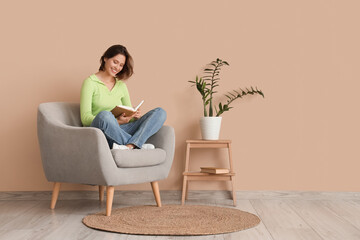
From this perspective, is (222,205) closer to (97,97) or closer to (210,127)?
(210,127)

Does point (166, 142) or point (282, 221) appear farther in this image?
point (166, 142)

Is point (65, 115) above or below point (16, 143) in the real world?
above

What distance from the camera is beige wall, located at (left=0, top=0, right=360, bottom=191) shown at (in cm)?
371

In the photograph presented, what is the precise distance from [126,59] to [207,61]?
684mm

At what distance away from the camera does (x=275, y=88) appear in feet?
12.2

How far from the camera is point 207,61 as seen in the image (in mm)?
3752

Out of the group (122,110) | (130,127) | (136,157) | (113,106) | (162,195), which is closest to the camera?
(136,157)

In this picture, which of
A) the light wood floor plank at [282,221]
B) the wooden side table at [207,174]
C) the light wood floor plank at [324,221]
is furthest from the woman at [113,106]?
the light wood floor plank at [324,221]

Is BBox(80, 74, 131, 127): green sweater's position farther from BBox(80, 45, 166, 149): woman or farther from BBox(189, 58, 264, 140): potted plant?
BBox(189, 58, 264, 140): potted plant

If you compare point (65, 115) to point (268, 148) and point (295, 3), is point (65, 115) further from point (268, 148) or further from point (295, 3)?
point (295, 3)

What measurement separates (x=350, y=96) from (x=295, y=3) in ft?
2.81

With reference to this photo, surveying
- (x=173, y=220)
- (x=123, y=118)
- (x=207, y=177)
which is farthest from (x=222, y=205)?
(x=123, y=118)

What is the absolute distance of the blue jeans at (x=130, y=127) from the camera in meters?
2.97

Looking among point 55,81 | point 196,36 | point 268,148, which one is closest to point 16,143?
point 55,81
